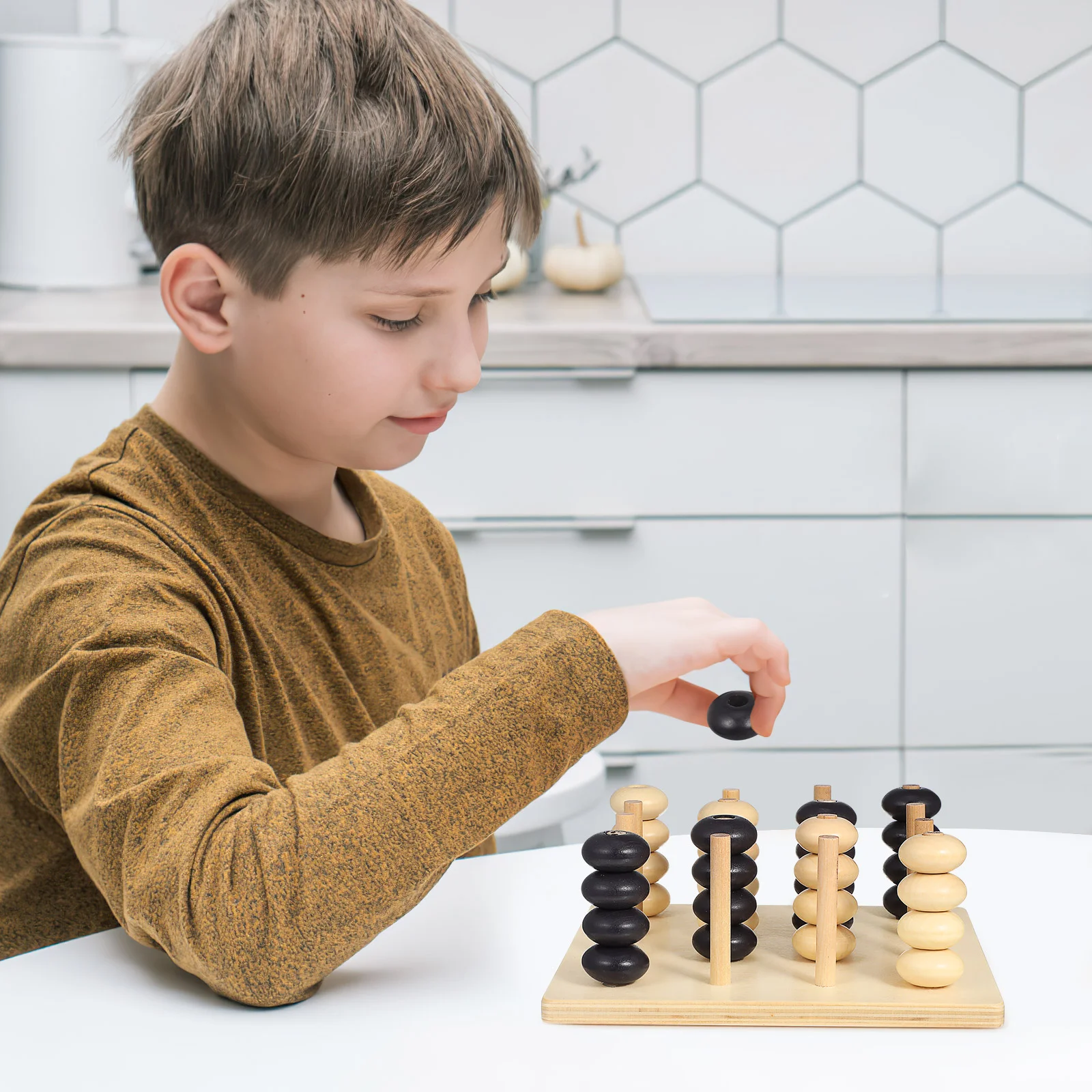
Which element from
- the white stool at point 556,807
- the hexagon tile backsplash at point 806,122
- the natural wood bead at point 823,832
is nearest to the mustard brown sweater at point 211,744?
the natural wood bead at point 823,832

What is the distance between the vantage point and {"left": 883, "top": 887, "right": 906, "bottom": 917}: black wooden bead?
699mm

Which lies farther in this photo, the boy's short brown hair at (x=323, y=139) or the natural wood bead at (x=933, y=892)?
the boy's short brown hair at (x=323, y=139)

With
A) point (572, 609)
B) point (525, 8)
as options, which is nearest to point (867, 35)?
point (525, 8)

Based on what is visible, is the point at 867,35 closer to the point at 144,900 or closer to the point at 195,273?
the point at 195,273

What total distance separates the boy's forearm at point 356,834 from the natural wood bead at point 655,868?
76 mm

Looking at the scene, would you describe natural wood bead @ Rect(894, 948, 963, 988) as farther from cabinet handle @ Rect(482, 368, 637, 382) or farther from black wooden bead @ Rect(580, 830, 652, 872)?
cabinet handle @ Rect(482, 368, 637, 382)

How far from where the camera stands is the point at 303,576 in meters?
0.92

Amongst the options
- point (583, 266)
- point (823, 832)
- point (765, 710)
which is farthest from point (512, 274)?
point (823, 832)

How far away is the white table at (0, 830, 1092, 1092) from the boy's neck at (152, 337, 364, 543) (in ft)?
1.02

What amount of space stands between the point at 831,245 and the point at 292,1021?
2.08m

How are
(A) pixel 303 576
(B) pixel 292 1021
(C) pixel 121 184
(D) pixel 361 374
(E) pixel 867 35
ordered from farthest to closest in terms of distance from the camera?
(E) pixel 867 35
(C) pixel 121 184
(A) pixel 303 576
(D) pixel 361 374
(B) pixel 292 1021

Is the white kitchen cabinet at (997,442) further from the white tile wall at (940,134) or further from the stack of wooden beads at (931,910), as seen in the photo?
the stack of wooden beads at (931,910)

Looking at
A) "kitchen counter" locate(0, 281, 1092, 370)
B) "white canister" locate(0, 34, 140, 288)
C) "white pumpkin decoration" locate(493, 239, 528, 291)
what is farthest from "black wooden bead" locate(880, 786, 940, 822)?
"white canister" locate(0, 34, 140, 288)

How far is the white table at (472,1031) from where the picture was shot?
54 centimetres
